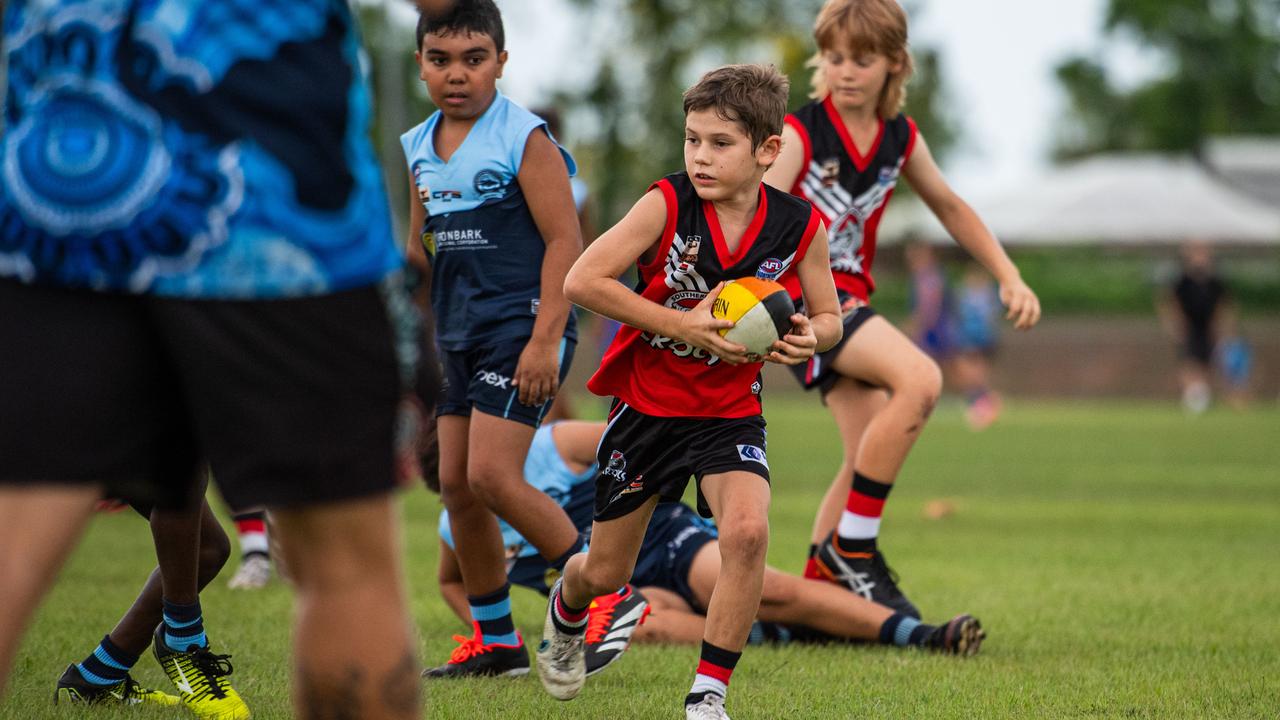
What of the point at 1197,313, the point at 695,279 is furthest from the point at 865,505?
the point at 1197,313

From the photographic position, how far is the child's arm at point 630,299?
3842 mm

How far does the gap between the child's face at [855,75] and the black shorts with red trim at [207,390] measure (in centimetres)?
373

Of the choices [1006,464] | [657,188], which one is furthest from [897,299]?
[657,188]

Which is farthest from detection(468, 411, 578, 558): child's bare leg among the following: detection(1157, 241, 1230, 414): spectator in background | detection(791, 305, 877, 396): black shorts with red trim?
detection(1157, 241, 1230, 414): spectator in background

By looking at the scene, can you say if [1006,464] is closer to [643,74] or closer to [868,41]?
[868,41]

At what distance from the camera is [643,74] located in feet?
110

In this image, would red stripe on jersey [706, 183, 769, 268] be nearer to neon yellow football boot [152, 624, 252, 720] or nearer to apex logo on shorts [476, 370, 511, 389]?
apex logo on shorts [476, 370, 511, 389]

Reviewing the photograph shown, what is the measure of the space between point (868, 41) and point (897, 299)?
26.5 m

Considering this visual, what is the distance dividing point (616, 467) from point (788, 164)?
1881 mm

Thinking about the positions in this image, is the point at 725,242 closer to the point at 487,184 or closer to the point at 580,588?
the point at 487,184

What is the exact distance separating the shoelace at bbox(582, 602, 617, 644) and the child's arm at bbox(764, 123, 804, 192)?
1791 millimetres

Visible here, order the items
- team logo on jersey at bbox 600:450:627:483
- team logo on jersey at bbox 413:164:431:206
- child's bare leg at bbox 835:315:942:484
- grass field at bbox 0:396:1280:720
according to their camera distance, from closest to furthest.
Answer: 1. team logo on jersey at bbox 600:450:627:483
2. grass field at bbox 0:396:1280:720
3. team logo on jersey at bbox 413:164:431:206
4. child's bare leg at bbox 835:315:942:484

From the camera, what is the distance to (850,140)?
5727 mm

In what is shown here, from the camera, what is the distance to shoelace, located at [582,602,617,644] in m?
4.69
